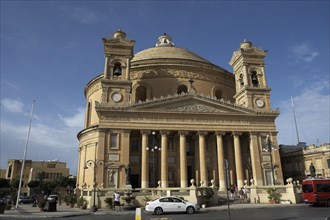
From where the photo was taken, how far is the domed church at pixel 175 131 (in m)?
33.5

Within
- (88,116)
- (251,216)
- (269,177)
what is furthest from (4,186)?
(251,216)

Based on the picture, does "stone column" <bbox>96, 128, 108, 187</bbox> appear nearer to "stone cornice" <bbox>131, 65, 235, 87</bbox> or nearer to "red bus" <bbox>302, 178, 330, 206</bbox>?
"stone cornice" <bbox>131, 65, 235, 87</bbox>

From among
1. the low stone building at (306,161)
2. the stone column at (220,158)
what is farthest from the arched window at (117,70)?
the low stone building at (306,161)

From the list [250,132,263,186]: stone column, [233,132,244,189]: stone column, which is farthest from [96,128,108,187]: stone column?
[250,132,263,186]: stone column

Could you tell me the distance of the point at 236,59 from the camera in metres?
45.0

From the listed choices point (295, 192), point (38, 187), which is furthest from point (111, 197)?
point (38, 187)

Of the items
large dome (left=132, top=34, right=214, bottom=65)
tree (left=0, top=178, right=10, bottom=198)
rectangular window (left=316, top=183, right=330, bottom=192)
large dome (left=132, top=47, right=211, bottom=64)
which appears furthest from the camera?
tree (left=0, top=178, right=10, bottom=198)

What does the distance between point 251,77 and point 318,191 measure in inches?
904

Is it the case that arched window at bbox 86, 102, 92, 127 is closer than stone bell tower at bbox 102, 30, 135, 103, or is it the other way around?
stone bell tower at bbox 102, 30, 135, 103

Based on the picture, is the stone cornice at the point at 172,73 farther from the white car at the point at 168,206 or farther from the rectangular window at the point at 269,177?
the white car at the point at 168,206

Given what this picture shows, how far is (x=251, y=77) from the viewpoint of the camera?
4284 centimetres

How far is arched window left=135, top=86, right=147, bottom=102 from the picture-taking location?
147ft

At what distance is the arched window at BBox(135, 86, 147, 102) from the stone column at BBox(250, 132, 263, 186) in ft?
57.9

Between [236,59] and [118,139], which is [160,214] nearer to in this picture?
[118,139]
